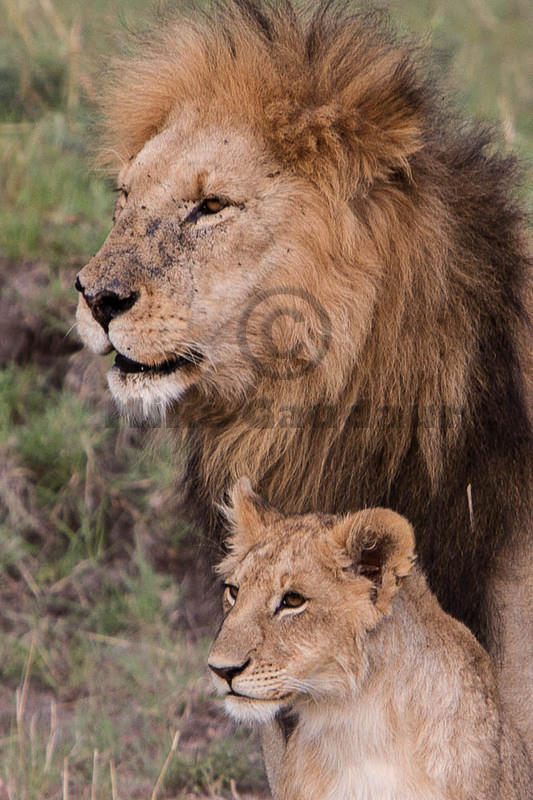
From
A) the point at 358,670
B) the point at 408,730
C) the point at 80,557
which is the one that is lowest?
the point at 80,557

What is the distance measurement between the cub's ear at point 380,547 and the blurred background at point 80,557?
1.01m

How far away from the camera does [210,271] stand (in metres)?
2.87

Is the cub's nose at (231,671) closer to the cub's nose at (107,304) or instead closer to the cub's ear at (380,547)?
the cub's ear at (380,547)

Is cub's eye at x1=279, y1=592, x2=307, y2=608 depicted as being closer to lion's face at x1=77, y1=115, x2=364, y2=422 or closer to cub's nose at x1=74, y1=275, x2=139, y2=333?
lion's face at x1=77, y1=115, x2=364, y2=422

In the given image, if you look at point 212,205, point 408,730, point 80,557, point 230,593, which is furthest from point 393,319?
point 80,557

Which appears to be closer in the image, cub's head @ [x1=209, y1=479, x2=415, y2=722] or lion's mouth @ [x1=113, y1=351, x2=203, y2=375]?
cub's head @ [x1=209, y1=479, x2=415, y2=722]

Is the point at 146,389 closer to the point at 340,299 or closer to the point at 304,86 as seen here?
the point at 340,299

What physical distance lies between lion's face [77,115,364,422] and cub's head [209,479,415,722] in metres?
0.45

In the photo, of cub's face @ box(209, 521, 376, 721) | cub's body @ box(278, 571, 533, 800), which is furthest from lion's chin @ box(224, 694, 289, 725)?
cub's body @ box(278, 571, 533, 800)

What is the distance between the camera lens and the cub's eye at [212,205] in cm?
292

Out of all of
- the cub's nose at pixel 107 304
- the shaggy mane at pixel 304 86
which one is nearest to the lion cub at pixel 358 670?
the cub's nose at pixel 107 304

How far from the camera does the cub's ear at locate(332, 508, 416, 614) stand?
2482mm

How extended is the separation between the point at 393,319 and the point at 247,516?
0.55 metres

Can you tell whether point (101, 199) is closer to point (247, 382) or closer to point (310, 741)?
point (247, 382)
